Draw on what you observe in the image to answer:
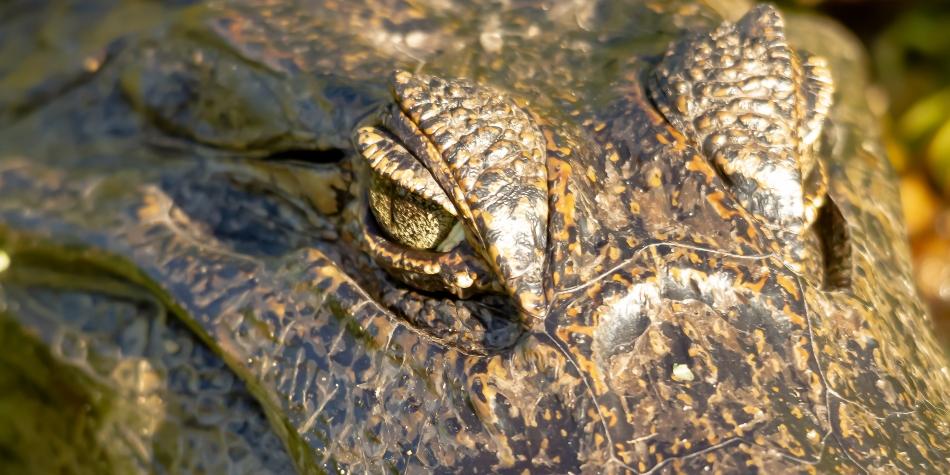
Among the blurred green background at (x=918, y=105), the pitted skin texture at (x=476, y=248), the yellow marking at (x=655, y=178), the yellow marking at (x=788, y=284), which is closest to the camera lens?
the pitted skin texture at (x=476, y=248)

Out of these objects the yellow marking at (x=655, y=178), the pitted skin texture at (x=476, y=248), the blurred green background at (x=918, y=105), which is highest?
the yellow marking at (x=655, y=178)

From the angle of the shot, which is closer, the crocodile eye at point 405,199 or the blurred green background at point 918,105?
the crocodile eye at point 405,199

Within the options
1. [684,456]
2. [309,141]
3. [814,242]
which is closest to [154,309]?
[309,141]

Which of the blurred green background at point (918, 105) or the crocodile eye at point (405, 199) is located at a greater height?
the crocodile eye at point (405, 199)

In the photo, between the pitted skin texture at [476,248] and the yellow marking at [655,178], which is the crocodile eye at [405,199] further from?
the yellow marking at [655,178]

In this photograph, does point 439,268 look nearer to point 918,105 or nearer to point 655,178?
point 655,178

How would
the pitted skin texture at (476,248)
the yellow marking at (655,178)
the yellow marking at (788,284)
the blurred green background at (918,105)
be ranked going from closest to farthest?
the pitted skin texture at (476,248)
the yellow marking at (788,284)
the yellow marking at (655,178)
the blurred green background at (918,105)

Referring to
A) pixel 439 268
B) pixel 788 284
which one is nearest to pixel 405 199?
pixel 439 268

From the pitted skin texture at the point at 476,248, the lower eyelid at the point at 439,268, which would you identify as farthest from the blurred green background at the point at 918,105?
the lower eyelid at the point at 439,268
